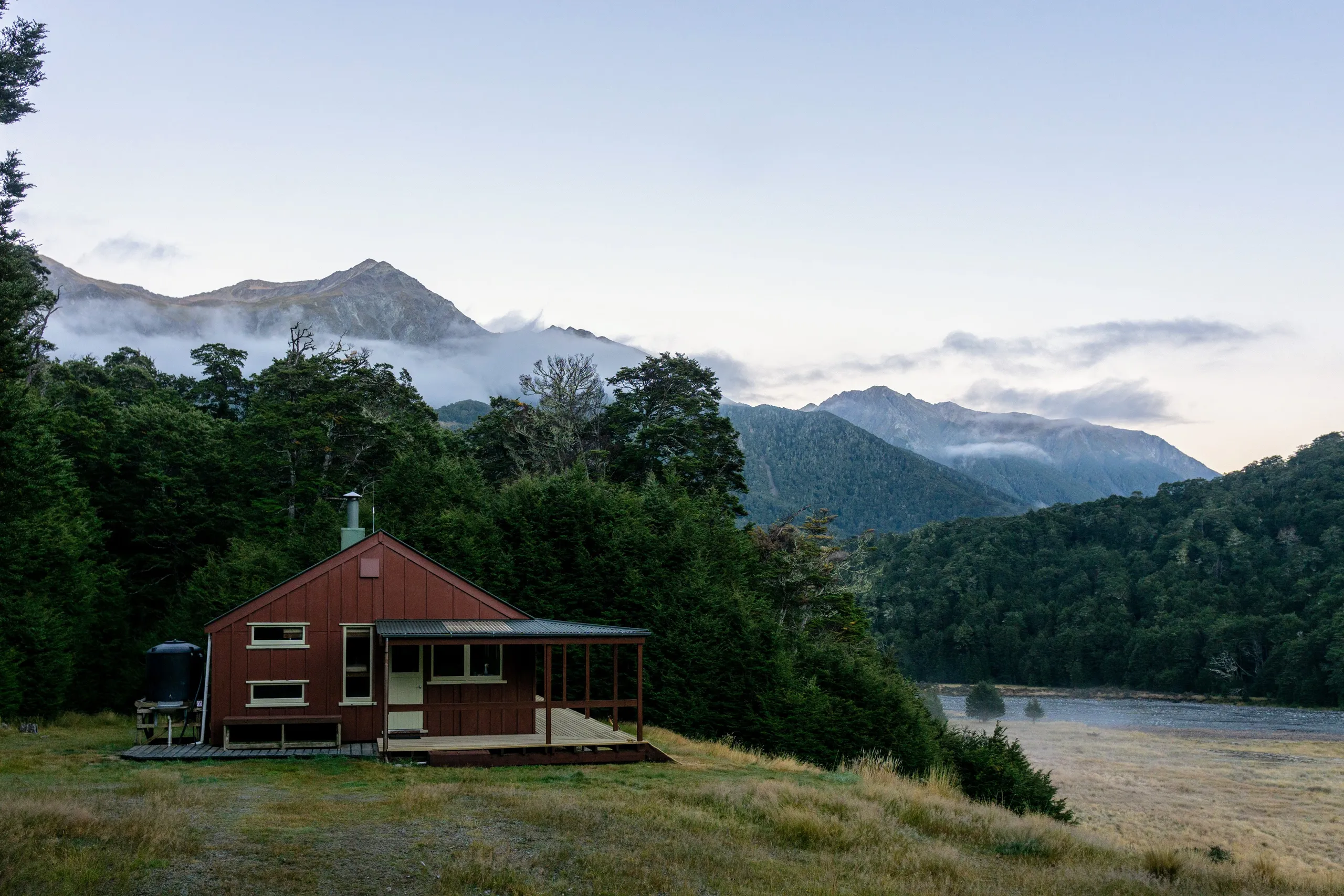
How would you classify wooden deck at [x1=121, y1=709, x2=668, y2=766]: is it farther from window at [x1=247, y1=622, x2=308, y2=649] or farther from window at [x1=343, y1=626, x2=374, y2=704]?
window at [x1=247, y1=622, x2=308, y2=649]

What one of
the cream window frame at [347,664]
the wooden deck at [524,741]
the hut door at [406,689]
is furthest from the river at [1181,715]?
the cream window frame at [347,664]

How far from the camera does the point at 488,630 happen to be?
62.6ft

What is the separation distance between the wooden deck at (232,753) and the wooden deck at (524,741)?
48 cm

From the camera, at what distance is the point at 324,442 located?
43.0 m

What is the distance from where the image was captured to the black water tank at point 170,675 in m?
20.9

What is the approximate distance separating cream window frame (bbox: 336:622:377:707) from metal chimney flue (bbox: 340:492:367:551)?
161 cm

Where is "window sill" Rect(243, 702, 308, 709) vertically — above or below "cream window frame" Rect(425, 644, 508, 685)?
below

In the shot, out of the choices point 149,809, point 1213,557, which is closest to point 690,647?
point 149,809

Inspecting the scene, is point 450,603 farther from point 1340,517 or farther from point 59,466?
point 1340,517

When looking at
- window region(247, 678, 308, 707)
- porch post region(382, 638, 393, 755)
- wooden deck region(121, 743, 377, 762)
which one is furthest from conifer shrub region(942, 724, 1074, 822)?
window region(247, 678, 308, 707)

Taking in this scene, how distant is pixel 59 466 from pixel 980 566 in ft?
386

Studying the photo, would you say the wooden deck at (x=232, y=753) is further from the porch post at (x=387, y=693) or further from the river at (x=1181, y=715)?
the river at (x=1181, y=715)

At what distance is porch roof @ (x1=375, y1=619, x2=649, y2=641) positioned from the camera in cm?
1789


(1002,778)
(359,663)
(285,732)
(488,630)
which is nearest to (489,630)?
(488,630)
